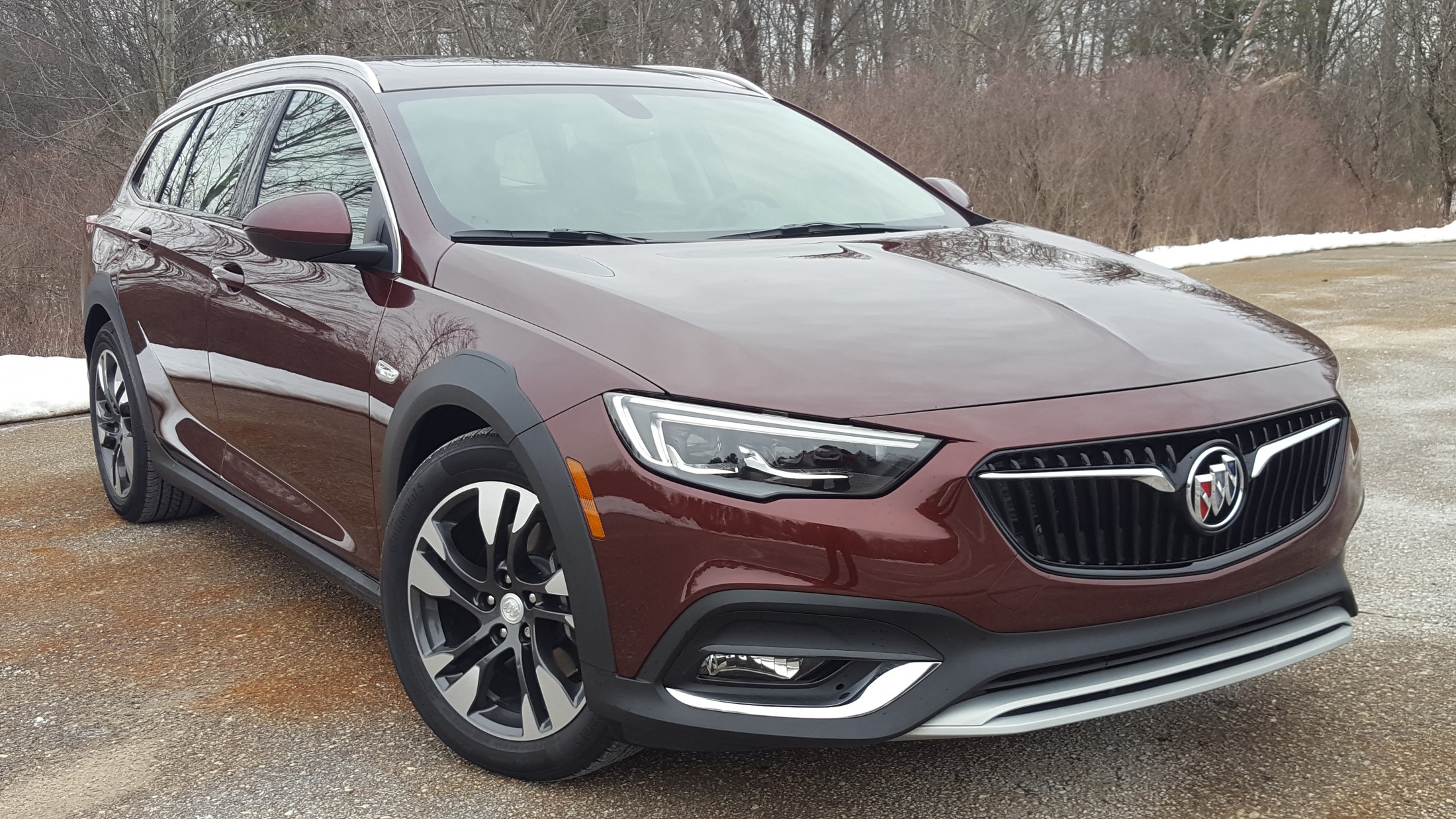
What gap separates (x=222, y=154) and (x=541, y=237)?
1.89 metres

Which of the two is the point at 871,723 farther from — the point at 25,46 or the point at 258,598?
the point at 25,46

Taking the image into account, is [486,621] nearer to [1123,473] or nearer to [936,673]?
[936,673]

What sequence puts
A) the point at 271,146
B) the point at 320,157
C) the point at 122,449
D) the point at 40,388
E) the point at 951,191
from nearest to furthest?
the point at 320,157 < the point at 271,146 < the point at 951,191 < the point at 122,449 < the point at 40,388

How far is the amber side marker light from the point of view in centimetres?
239

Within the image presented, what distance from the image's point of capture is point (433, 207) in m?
3.16

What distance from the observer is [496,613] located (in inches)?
107

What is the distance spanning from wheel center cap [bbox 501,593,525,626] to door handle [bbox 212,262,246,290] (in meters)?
1.59

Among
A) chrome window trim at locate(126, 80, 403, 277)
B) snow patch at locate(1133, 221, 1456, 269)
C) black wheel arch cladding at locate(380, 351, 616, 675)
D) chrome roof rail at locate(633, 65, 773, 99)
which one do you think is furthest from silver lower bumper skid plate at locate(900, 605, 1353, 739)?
snow patch at locate(1133, 221, 1456, 269)

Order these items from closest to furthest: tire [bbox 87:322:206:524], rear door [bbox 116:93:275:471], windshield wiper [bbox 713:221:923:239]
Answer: windshield wiper [bbox 713:221:923:239], rear door [bbox 116:93:275:471], tire [bbox 87:322:206:524]

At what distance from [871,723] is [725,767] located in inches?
26.8

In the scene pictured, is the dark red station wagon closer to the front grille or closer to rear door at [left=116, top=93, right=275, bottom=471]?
the front grille

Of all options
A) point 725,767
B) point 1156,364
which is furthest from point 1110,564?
point 725,767

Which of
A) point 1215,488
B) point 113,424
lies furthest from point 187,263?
point 1215,488

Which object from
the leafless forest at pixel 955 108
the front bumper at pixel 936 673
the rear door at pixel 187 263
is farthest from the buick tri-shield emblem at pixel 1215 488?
the leafless forest at pixel 955 108
